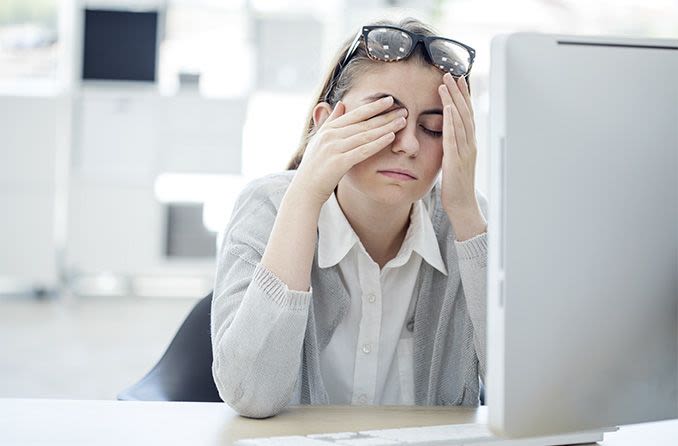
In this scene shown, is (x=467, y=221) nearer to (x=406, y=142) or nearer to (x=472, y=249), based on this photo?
(x=472, y=249)

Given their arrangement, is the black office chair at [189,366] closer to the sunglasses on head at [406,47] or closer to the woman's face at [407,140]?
the woman's face at [407,140]

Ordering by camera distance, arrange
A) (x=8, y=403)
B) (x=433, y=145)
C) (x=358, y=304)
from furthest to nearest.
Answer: (x=358, y=304)
(x=433, y=145)
(x=8, y=403)

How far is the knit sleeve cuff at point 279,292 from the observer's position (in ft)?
3.97

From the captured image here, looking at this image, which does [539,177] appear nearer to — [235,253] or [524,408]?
[524,408]

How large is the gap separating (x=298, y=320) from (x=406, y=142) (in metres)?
0.28

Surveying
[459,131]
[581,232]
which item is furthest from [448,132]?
[581,232]

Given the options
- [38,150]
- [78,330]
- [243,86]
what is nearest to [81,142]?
[38,150]

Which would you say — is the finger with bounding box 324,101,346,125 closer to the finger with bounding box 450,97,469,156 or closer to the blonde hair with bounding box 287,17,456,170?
the blonde hair with bounding box 287,17,456,170

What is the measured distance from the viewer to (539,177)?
825mm

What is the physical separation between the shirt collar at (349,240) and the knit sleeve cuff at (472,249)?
0.13m

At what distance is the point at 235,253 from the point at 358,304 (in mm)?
229

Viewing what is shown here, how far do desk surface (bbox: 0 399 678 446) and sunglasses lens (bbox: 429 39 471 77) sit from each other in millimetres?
462

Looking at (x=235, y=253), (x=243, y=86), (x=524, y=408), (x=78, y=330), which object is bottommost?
(x=78, y=330)

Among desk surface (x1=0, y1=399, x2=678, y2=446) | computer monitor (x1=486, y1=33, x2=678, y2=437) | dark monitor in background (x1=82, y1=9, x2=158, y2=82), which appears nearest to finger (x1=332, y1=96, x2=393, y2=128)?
desk surface (x1=0, y1=399, x2=678, y2=446)
